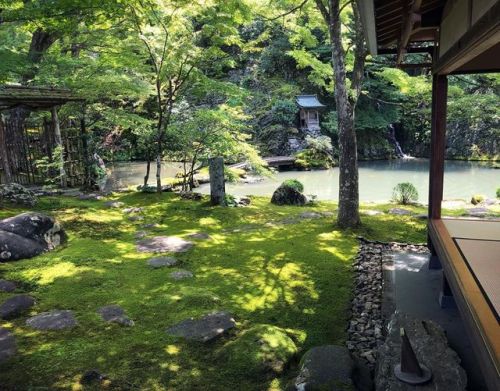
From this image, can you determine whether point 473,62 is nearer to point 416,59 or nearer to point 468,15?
point 468,15

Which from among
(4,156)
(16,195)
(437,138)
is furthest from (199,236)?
(4,156)

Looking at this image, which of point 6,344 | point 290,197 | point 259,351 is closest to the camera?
point 259,351

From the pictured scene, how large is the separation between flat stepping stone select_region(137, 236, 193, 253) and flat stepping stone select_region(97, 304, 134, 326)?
2.11 metres

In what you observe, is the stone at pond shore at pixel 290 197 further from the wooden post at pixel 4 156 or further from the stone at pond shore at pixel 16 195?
the wooden post at pixel 4 156

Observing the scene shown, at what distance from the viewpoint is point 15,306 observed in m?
4.64

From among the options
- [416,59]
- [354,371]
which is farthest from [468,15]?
[416,59]

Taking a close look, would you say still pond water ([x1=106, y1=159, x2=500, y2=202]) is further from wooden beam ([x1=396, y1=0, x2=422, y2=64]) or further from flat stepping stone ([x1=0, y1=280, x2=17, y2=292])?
wooden beam ([x1=396, y1=0, x2=422, y2=64])

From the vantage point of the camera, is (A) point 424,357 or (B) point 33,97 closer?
(A) point 424,357

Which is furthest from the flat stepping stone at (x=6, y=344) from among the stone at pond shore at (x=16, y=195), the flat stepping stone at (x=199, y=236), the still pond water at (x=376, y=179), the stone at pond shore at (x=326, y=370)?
the still pond water at (x=376, y=179)

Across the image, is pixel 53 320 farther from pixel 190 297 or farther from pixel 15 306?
pixel 190 297

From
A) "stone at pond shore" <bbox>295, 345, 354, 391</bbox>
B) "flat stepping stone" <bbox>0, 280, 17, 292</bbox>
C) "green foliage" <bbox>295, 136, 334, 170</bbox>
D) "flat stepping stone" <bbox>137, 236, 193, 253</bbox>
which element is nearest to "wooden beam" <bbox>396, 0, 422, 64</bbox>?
"stone at pond shore" <bbox>295, 345, 354, 391</bbox>

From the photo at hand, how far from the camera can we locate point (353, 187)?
7859 mm

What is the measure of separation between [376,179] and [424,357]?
16548mm

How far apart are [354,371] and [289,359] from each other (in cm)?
63
